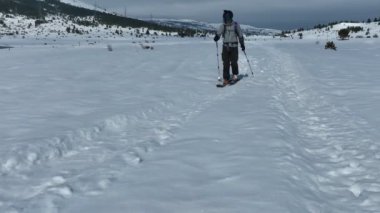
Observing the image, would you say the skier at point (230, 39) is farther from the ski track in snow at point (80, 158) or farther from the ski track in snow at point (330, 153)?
the ski track in snow at point (80, 158)

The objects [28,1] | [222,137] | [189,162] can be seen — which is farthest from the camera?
[28,1]

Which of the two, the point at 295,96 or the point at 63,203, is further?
the point at 295,96

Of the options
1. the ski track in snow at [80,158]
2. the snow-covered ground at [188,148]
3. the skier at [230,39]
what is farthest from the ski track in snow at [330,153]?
the skier at [230,39]

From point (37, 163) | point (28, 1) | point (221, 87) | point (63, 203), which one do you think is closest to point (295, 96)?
point (221, 87)

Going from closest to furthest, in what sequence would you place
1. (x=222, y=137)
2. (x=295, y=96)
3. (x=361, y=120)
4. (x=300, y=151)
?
(x=300, y=151) < (x=222, y=137) < (x=361, y=120) < (x=295, y=96)

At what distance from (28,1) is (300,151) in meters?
155

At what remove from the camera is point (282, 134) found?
7.75 meters

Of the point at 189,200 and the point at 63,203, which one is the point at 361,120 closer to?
the point at 189,200

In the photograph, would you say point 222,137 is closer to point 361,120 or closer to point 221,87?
point 361,120

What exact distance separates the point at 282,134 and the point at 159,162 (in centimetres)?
247

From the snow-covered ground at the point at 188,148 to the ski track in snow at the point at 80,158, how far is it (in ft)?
0.05

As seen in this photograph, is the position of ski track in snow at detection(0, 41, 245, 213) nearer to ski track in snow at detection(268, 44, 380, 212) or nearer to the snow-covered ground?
the snow-covered ground

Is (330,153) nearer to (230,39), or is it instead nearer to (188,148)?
(188,148)

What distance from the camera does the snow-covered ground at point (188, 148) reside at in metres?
4.91
